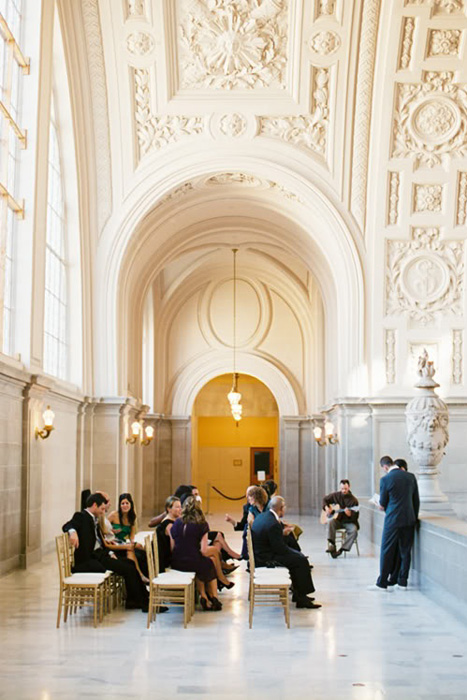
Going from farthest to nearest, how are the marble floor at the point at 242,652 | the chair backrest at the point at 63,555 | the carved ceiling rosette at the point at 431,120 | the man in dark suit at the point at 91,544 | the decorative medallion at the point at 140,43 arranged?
the carved ceiling rosette at the point at 431,120 → the decorative medallion at the point at 140,43 → the man in dark suit at the point at 91,544 → the chair backrest at the point at 63,555 → the marble floor at the point at 242,652

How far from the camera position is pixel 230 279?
28906 mm

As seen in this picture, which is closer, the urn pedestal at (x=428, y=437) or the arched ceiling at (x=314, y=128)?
the urn pedestal at (x=428, y=437)

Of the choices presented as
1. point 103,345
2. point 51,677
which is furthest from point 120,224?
point 51,677

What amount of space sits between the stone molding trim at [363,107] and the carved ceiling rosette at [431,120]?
A: 557 mm

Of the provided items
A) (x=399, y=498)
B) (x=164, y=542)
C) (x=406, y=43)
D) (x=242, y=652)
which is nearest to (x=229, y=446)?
(x=406, y=43)

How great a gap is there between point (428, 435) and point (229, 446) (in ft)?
77.2

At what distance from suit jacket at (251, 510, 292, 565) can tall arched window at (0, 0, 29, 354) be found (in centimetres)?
481

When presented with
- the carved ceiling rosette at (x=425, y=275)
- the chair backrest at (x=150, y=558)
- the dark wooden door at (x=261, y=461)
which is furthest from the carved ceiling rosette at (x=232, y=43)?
the dark wooden door at (x=261, y=461)

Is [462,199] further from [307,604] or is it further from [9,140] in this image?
[307,604]

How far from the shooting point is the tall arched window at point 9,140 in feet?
41.6

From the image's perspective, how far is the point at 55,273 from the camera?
17078 millimetres

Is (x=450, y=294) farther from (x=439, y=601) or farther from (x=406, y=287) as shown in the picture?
(x=439, y=601)

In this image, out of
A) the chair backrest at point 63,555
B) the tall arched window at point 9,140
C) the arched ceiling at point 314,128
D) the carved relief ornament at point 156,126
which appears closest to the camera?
the chair backrest at point 63,555

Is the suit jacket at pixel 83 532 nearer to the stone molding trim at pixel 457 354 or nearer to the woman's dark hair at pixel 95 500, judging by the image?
the woman's dark hair at pixel 95 500
